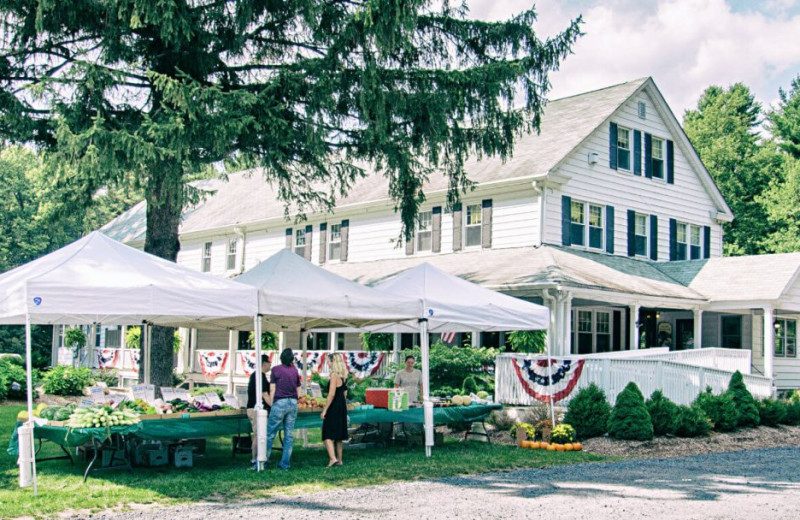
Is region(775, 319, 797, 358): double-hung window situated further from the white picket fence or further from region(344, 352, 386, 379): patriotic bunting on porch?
region(344, 352, 386, 379): patriotic bunting on porch

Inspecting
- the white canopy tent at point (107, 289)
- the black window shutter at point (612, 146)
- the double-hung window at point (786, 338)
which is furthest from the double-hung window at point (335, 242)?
the white canopy tent at point (107, 289)

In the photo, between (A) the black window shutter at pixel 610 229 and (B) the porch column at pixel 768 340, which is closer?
(B) the porch column at pixel 768 340

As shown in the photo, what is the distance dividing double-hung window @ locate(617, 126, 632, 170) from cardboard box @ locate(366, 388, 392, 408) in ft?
47.7

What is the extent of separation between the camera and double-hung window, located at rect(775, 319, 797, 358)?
2630 centimetres

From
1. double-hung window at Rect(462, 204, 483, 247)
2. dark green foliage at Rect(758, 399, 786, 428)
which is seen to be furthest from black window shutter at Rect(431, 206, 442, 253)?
dark green foliage at Rect(758, 399, 786, 428)

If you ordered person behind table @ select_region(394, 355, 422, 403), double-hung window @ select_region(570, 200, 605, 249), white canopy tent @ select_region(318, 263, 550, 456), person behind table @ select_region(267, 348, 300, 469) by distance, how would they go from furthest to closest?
double-hung window @ select_region(570, 200, 605, 249) < person behind table @ select_region(394, 355, 422, 403) < white canopy tent @ select_region(318, 263, 550, 456) < person behind table @ select_region(267, 348, 300, 469)

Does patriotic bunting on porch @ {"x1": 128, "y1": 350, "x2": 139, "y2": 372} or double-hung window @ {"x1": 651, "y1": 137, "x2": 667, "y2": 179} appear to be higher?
double-hung window @ {"x1": 651, "y1": 137, "x2": 667, "y2": 179}

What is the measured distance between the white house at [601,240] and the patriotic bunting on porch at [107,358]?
26.8 ft

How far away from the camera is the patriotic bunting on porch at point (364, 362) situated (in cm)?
2372

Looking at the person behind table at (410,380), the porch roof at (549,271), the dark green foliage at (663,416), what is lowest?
the dark green foliage at (663,416)

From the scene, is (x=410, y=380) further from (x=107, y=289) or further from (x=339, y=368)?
(x=107, y=289)

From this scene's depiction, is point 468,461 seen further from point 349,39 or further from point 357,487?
point 349,39

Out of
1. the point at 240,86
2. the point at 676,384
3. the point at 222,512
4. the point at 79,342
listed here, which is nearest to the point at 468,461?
the point at 222,512

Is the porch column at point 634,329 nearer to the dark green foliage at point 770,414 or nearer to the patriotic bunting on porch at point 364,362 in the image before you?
the dark green foliage at point 770,414
